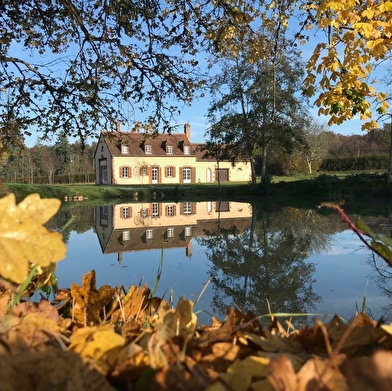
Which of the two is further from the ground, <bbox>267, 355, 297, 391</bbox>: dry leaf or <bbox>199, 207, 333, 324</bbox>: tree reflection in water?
<bbox>267, 355, 297, 391</bbox>: dry leaf

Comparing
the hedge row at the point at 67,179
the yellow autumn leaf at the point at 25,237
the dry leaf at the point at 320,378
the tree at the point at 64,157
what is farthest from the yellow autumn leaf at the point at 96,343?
the tree at the point at 64,157

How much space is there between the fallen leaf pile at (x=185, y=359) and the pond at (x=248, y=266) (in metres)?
0.85

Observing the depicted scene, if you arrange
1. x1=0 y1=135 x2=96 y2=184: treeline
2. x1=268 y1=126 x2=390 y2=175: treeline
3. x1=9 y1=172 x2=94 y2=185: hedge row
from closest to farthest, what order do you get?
x1=268 y1=126 x2=390 y2=175: treeline → x1=0 y1=135 x2=96 y2=184: treeline → x1=9 y1=172 x2=94 y2=185: hedge row

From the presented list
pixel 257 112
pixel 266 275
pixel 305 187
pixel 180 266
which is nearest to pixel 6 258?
pixel 266 275

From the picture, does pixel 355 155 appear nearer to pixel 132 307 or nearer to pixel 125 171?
pixel 125 171

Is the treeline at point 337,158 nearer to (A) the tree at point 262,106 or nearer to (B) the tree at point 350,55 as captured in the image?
(A) the tree at point 262,106

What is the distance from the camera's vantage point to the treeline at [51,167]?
4206 cm

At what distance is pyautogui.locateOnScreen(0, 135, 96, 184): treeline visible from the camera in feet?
138

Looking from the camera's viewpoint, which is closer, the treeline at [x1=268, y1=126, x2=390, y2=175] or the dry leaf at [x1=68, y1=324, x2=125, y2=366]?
the dry leaf at [x1=68, y1=324, x2=125, y2=366]

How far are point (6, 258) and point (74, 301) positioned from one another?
1.11 feet

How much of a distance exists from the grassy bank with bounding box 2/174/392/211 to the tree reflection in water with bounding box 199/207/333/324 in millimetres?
7513

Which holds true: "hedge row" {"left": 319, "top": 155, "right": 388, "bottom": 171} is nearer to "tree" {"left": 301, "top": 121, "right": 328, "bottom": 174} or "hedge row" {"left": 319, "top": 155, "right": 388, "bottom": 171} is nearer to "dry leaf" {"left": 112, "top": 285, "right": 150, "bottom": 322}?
"tree" {"left": 301, "top": 121, "right": 328, "bottom": 174}

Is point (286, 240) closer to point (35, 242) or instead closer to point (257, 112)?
point (35, 242)

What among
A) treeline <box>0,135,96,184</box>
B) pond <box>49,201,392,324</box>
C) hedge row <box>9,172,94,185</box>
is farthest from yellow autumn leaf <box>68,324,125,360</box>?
hedge row <box>9,172,94,185</box>
